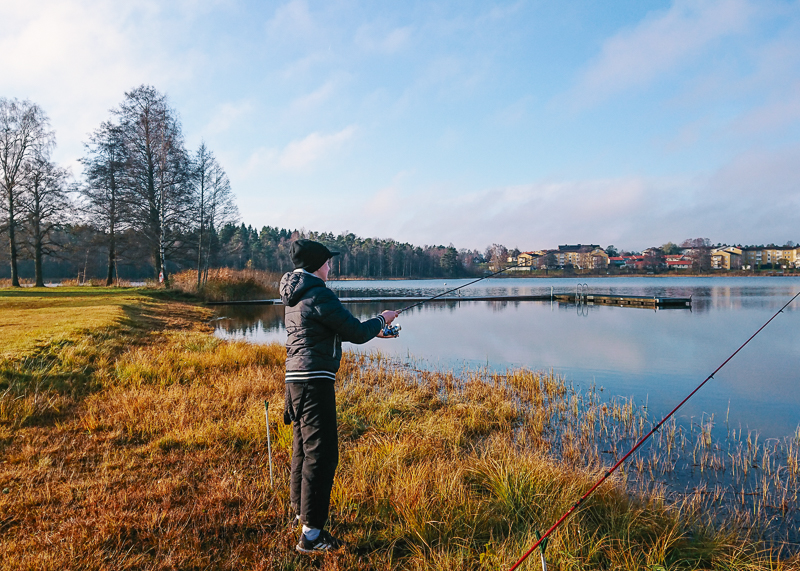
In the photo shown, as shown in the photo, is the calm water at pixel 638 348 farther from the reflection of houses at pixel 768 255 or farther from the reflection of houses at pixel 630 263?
the reflection of houses at pixel 768 255

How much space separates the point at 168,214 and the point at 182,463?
23.5 m

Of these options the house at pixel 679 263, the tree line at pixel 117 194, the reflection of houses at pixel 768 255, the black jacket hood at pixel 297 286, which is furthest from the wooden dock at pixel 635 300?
the reflection of houses at pixel 768 255

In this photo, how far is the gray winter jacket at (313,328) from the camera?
9.29ft

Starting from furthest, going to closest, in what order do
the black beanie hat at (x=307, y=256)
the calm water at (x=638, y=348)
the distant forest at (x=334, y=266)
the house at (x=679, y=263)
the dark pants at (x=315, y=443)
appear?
the house at (x=679, y=263) → the distant forest at (x=334, y=266) → the calm water at (x=638, y=348) → the black beanie hat at (x=307, y=256) → the dark pants at (x=315, y=443)

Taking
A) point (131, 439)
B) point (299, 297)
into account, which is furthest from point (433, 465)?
point (131, 439)

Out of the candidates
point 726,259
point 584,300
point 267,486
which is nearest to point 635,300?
point 584,300

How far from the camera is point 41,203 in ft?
81.7

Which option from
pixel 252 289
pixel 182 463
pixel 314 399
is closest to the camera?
pixel 314 399

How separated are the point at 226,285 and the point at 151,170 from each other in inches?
293

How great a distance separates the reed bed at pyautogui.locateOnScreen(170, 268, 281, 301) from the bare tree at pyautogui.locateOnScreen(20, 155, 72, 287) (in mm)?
6491

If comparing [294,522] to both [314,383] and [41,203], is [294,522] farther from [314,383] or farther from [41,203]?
[41,203]

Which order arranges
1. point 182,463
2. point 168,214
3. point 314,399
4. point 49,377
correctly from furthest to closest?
1. point 168,214
2. point 49,377
3. point 182,463
4. point 314,399

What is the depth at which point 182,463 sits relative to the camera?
4.18 meters

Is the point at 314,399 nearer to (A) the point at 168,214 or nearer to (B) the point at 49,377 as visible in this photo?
(B) the point at 49,377
